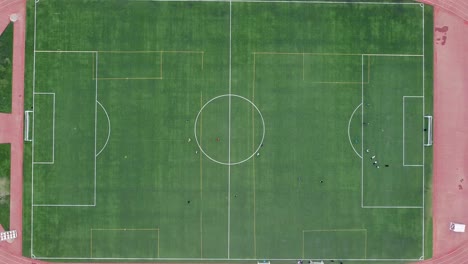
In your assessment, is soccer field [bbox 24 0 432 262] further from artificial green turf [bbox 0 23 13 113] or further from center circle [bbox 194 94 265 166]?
artificial green turf [bbox 0 23 13 113]

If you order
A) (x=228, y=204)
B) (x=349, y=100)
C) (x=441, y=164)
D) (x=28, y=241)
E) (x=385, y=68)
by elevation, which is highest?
(x=385, y=68)

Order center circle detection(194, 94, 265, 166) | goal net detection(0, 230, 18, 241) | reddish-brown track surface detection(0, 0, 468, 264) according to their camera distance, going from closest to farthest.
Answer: goal net detection(0, 230, 18, 241) → center circle detection(194, 94, 265, 166) → reddish-brown track surface detection(0, 0, 468, 264)

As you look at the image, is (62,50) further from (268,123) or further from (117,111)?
(268,123)

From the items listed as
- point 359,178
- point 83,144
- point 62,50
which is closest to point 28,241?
point 83,144

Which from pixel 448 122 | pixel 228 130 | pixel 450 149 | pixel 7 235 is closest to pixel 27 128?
pixel 7 235

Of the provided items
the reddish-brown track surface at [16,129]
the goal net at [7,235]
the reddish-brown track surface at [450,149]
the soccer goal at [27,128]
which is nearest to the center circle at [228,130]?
the soccer goal at [27,128]

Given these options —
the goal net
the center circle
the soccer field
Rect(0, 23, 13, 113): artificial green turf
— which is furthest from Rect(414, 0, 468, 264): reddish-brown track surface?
Rect(0, 23, 13, 113): artificial green turf
